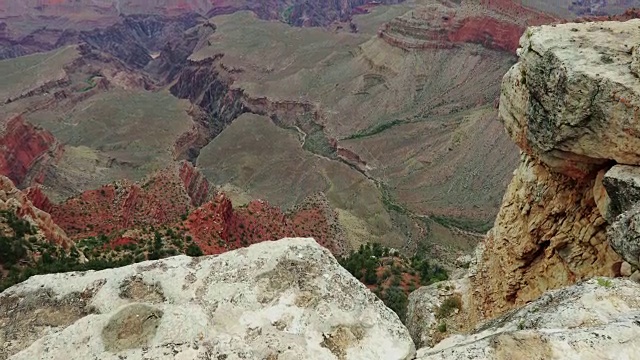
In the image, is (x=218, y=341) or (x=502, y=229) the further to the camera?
(x=502, y=229)

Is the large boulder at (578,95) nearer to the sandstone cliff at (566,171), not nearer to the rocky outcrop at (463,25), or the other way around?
the sandstone cliff at (566,171)

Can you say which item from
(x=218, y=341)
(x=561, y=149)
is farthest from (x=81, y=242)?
(x=561, y=149)

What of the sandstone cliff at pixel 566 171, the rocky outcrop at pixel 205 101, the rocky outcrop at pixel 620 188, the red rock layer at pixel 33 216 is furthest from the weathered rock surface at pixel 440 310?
the rocky outcrop at pixel 205 101

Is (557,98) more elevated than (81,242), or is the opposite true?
(557,98)

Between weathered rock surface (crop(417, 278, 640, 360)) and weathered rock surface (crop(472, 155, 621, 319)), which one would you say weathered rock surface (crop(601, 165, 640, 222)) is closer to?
weathered rock surface (crop(472, 155, 621, 319))

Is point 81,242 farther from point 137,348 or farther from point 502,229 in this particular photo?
point 502,229

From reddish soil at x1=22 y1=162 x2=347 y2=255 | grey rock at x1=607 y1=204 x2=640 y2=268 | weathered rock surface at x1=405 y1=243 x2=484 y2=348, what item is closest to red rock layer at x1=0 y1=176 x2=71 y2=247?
reddish soil at x1=22 y1=162 x2=347 y2=255

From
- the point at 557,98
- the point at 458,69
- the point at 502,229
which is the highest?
the point at 557,98

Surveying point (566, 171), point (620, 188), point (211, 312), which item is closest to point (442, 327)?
point (566, 171)
